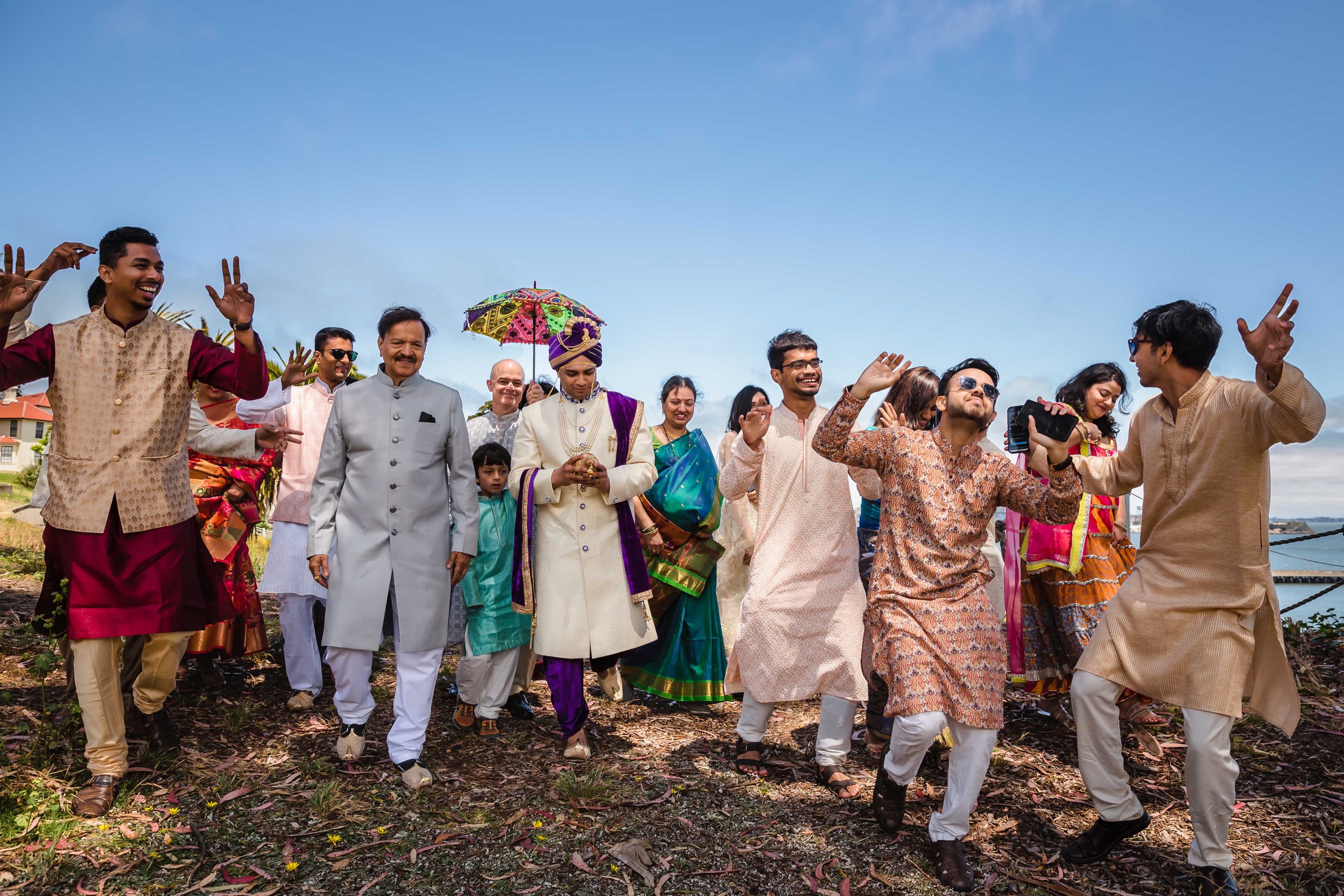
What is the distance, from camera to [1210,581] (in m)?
3.49

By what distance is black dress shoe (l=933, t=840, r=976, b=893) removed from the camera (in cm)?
341

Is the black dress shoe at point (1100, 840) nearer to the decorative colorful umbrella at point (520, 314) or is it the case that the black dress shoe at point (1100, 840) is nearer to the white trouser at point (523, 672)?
the white trouser at point (523, 672)

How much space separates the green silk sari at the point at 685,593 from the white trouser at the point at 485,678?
45.0 inches

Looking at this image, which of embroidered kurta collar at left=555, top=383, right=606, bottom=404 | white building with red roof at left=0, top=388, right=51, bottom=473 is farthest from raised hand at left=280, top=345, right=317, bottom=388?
white building with red roof at left=0, top=388, right=51, bottom=473

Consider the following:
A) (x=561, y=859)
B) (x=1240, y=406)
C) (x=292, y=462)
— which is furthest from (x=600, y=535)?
(x=1240, y=406)

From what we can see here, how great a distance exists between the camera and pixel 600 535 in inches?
193

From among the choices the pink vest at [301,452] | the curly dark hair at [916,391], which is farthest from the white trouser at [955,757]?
the pink vest at [301,452]

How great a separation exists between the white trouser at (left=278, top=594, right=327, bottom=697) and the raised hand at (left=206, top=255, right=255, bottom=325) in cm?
200

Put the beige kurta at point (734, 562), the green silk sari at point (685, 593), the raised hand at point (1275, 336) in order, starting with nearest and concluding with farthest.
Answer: the raised hand at point (1275, 336)
the green silk sari at point (685, 593)
the beige kurta at point (734, 562)

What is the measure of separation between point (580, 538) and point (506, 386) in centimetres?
211

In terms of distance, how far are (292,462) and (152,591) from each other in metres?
1.60

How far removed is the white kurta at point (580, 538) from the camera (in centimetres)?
475

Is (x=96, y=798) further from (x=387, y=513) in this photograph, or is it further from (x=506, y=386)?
(x=506, y=386)

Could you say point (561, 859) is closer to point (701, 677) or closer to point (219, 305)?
point (701, 677)
